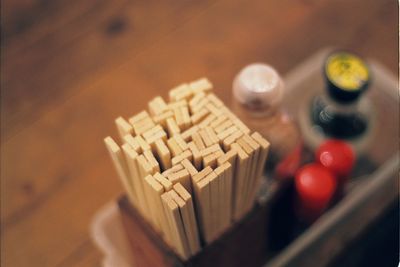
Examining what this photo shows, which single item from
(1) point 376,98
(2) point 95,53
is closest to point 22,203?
(2) point 95,53

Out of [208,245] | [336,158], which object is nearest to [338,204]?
[336,158]

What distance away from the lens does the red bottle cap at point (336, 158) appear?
0.58 metres

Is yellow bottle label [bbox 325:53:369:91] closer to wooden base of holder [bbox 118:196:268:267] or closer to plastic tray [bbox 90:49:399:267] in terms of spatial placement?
plastic tray [bbox 90:49:399:267]

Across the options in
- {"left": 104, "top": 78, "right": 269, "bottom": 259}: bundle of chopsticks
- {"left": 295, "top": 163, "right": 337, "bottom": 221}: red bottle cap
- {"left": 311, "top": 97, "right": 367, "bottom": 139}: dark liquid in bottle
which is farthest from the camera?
{"left": 311, "top": 97, "right": 367, "bottom": 139}: dark liquid in bottle

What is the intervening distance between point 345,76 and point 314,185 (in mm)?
159

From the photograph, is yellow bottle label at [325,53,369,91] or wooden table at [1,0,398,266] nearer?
yellow bottle label at [325,53,369,91]

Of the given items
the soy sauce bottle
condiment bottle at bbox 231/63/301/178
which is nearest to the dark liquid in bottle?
the soy sauce bottle

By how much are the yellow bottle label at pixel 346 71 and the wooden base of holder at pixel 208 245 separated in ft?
0.63

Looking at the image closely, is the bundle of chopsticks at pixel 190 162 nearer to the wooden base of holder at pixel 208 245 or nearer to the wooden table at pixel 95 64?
the wooden base of holder at pixel 208 245

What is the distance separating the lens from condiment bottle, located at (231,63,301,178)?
1.69 ft

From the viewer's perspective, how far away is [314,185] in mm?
555

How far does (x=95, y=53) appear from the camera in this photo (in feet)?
2.93

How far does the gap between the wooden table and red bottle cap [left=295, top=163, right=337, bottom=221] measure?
11.9 inches

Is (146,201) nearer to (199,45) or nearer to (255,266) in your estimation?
(255,266)
